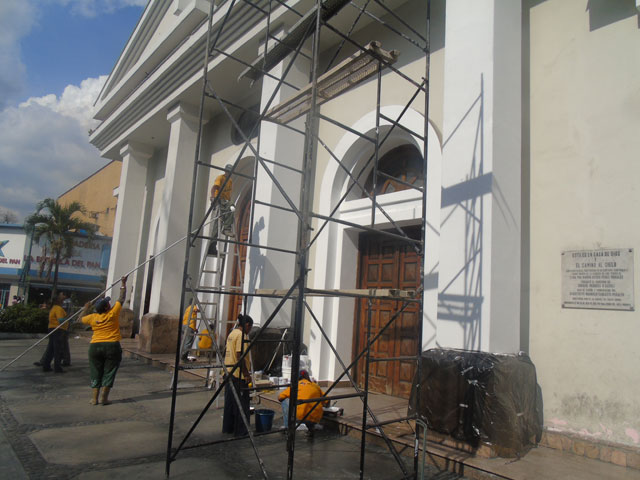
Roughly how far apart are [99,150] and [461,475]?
55.6 ft

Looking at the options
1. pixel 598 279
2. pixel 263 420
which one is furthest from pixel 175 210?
pixel 598 279

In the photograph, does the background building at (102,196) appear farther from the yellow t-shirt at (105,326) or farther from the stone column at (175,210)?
the yellow t-shirt at (105,326)

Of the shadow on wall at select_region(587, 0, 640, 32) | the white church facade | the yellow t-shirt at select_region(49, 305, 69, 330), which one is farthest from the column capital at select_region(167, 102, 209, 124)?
the shadow on wall at select_region(587, 0, 640, 32)

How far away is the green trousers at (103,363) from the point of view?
6105mm

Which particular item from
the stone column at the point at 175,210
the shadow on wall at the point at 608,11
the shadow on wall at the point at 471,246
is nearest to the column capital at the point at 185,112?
the stone column at the point at 175,210

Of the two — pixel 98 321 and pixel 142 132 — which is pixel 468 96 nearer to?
pixel 98 321

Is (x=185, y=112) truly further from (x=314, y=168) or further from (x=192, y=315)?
(x=192, y=315)

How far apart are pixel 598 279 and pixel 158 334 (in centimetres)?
931

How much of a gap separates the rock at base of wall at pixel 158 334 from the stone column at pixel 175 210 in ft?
1.24

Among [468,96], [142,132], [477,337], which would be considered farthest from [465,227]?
[142,132]

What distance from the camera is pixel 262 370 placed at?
7559mm

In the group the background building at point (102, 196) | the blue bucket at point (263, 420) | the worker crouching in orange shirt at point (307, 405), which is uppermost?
the background building at point (102, 196)

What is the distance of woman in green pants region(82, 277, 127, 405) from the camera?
612 centimetres

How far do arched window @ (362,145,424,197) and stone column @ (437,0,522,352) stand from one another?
1.49 m
